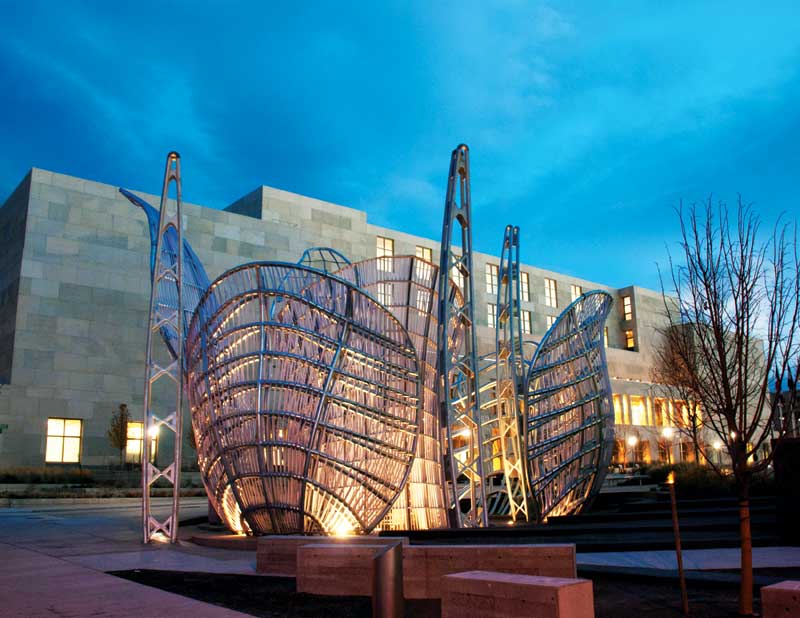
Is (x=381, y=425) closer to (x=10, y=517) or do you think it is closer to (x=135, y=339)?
(x=10, y=517)

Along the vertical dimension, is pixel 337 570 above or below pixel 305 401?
below

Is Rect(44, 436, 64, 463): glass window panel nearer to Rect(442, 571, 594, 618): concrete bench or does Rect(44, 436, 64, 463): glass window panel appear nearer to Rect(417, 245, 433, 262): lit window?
Rect(417, 245, 433, 262): lit window

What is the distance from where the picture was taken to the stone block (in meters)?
10.1

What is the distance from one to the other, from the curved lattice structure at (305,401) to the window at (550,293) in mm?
59298

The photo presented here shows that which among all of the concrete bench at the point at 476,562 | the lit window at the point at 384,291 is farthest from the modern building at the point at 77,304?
the concrete bench at the point at 476,562

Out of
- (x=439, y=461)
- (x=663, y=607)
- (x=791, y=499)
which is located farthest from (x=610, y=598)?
(x=439, y=461)

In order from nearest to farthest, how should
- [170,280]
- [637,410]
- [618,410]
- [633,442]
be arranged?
[170,280] → [633,442] → [618,410] → [637,410]

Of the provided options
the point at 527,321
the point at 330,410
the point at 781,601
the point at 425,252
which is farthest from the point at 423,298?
the point at 527,321

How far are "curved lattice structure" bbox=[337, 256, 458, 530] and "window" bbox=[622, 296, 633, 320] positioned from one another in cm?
6145

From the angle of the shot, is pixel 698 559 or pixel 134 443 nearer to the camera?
pixel 698 559

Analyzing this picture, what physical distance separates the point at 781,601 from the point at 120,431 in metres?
41.8

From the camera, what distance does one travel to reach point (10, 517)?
955 inches

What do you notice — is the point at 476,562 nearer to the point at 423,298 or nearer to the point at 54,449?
the point at 423,298

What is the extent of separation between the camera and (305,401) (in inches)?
617
